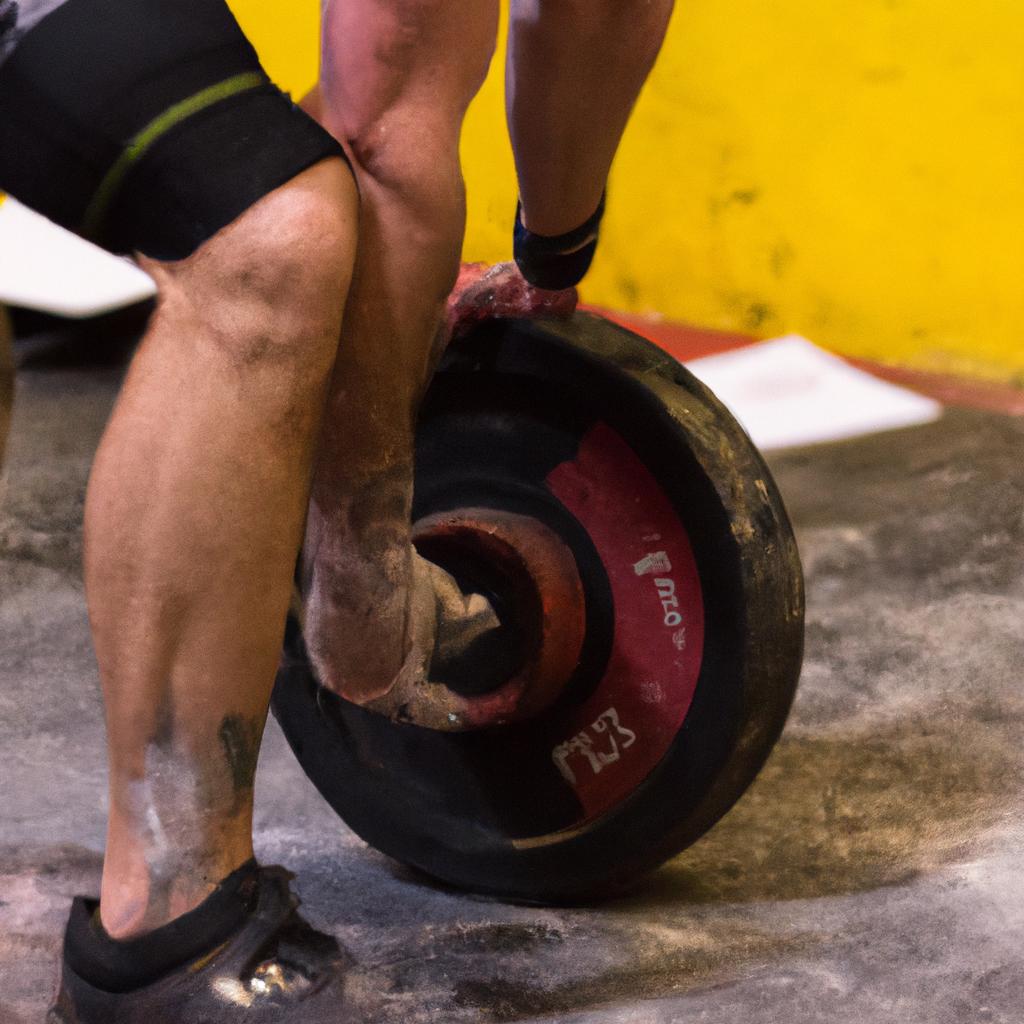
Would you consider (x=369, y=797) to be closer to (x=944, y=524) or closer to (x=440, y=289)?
(x=440, y=289)

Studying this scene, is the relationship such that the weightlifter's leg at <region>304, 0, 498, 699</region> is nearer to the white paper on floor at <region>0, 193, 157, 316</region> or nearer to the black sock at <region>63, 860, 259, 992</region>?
the black sock at <region>63, 860, 259, 992</region>

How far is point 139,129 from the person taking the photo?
784mm

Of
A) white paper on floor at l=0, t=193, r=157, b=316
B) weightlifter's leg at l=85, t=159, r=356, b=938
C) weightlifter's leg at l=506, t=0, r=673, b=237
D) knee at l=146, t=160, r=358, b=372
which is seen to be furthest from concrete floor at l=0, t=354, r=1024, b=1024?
white paper on floor at l=0, t=193, r=157, b=316

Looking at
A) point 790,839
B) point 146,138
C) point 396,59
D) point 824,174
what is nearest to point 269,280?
point 146,138

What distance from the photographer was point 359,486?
3.15 feet

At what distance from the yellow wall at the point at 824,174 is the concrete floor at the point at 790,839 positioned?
2.04 ft

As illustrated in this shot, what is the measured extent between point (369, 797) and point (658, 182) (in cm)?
180

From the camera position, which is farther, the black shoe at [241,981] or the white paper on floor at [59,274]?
the white paper on floor at [59,274]

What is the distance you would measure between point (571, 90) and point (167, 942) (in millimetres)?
665

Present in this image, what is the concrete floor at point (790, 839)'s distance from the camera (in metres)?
0.98

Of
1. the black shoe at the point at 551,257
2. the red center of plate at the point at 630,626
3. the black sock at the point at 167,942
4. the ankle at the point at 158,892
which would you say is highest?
the black shoe at the point at 551,257

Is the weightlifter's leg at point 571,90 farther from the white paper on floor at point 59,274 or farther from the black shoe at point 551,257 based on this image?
the white paper on floor at point 59,274

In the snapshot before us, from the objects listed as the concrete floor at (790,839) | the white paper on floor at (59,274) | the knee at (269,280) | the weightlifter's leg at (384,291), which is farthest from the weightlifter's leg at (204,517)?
the white paper on floor at (59,274)

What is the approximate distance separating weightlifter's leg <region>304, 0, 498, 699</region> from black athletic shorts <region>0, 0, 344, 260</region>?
11cm
